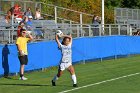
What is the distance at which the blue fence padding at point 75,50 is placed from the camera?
68.8 ft

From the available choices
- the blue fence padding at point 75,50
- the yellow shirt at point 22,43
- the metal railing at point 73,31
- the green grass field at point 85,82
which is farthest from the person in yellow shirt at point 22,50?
the metal railing at point 73,31

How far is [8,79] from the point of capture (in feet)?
66.1

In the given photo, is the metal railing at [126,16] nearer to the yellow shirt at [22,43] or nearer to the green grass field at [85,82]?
the green grass field at [85,82]

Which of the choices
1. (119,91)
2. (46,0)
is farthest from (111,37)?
(46,0)

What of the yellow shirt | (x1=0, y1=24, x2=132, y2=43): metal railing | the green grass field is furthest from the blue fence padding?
the yellow shirt

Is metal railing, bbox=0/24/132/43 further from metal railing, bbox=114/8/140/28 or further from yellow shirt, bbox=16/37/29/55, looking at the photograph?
metal railing, bbox=114/8/140/28

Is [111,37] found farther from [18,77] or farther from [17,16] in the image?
[18,77]

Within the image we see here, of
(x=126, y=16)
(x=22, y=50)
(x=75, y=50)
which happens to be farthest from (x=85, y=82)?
(x=126, y=16)

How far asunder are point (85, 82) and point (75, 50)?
8155mm

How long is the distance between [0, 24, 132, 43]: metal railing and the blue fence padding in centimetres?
61

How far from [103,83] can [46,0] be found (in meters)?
31.4

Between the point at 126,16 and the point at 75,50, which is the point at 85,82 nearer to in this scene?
the point at 75,50

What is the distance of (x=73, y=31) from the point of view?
2825 cm

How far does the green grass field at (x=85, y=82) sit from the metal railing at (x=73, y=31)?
184cm
